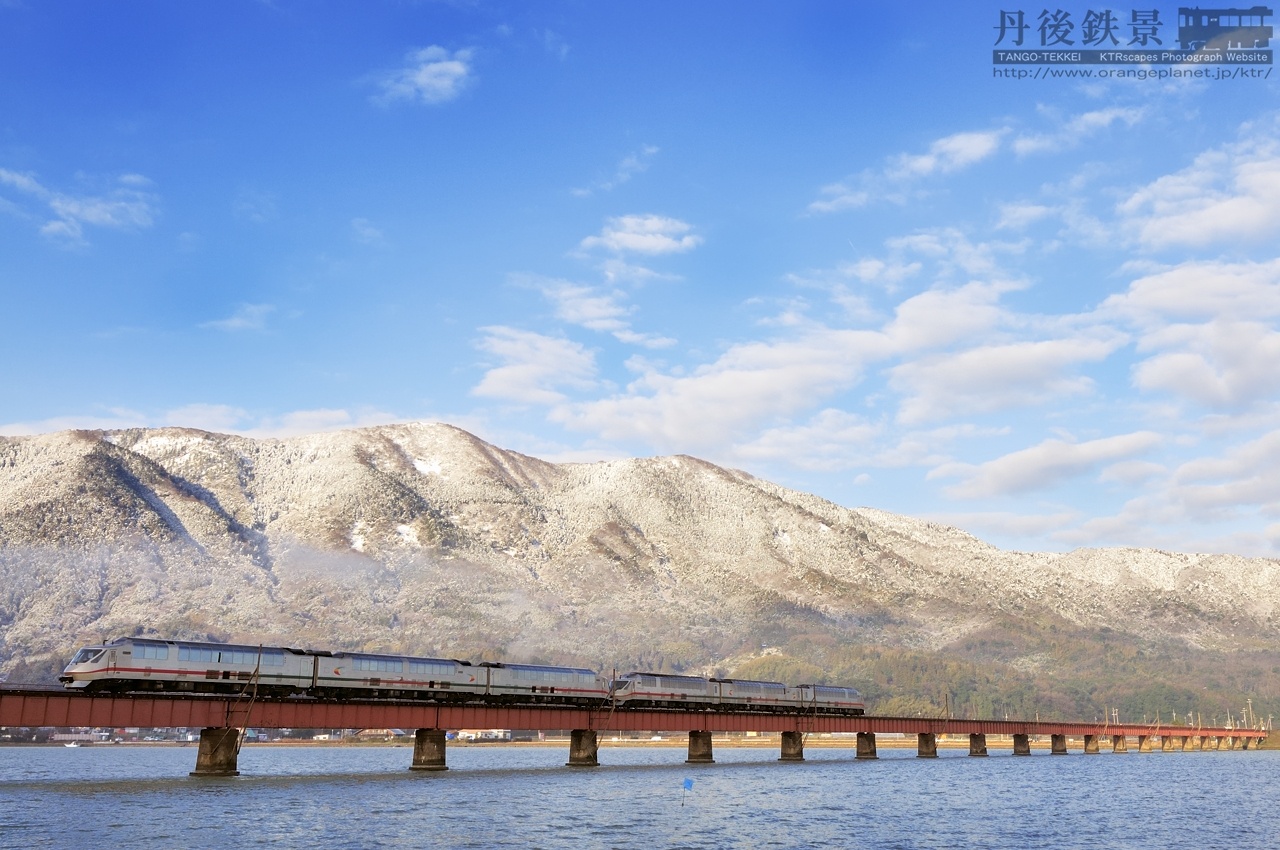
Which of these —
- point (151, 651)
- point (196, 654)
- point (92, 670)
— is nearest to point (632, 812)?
point (196, 654)

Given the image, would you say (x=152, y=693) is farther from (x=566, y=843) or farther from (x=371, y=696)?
(x=566, y=843)

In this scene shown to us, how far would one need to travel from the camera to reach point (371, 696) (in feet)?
320

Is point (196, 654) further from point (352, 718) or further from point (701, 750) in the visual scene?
point (701, 750)

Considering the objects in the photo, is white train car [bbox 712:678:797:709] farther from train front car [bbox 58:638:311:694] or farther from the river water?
train front car [bbox 58:638:311:694]

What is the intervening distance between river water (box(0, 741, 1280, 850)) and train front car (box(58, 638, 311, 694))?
8217mm

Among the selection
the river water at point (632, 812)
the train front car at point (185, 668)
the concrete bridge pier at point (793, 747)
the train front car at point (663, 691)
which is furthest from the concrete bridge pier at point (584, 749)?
the train front car at point (185, 668)

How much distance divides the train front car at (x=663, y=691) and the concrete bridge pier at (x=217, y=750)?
133ft

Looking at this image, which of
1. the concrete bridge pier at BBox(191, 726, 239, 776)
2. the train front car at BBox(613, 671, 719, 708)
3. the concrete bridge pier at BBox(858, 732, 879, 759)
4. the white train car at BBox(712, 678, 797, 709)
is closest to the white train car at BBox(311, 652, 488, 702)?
the concrete bridge pier at BBox(191, 726, 239, 776)

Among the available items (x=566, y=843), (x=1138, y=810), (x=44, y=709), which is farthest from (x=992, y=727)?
(x=44, y=709)

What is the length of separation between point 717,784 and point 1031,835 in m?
40.0

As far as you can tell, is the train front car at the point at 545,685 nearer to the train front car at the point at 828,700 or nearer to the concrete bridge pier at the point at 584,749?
the concrete bridge pier at the point at 584,749

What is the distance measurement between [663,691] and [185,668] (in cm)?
5575

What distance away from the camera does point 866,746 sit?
542 ft

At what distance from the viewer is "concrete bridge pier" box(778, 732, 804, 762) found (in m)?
153
